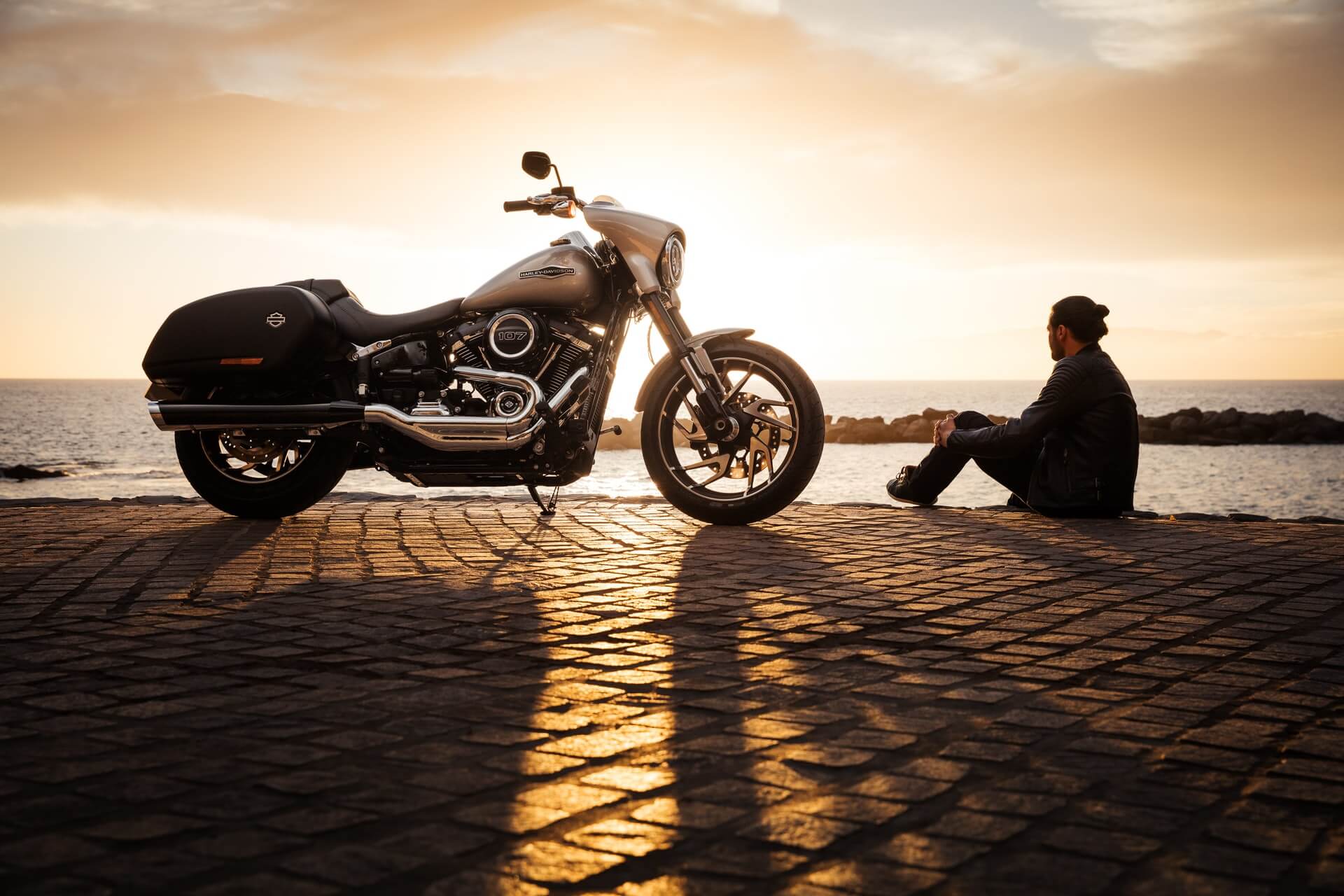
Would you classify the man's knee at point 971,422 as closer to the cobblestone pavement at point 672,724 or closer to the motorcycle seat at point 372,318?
the cobblestone pavement at point 672,724

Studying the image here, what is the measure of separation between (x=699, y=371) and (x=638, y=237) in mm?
787

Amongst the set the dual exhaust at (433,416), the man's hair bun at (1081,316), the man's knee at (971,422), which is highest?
the man's hair bun at (1081,316)

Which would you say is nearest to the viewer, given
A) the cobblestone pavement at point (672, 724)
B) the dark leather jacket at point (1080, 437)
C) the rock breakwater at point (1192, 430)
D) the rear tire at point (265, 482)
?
the cobblestone pavement at point (672, 724)

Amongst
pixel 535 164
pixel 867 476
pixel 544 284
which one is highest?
pixel 535 164

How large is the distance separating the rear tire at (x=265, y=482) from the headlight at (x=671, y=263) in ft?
6.70

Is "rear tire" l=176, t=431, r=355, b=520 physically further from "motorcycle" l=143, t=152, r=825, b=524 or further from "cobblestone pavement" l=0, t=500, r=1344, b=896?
"cobblestone pavement" l=0, t=500, r=1344, b=896

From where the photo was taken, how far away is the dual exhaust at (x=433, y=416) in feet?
21.0

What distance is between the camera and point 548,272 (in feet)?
21.3

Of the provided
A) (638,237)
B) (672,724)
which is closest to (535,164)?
(638,237)

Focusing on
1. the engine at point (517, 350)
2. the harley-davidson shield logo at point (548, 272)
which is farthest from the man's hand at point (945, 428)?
the harley-davidson shield logo at point (548, 272)

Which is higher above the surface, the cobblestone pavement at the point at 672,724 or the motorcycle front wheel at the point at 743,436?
the motorcycle front wheel at the point at 743,436

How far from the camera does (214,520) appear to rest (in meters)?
7.12

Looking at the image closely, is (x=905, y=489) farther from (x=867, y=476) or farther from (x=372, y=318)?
(x=867, y=476)

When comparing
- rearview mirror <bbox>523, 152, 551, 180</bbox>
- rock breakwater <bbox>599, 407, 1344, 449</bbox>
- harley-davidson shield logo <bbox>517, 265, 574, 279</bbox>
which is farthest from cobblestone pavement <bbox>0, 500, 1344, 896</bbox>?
rock breakwater <bbox>599, 407, 1344, 449</bbox>
